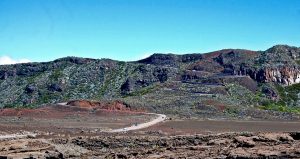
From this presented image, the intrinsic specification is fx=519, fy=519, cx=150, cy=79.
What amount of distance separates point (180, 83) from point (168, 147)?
99.0m

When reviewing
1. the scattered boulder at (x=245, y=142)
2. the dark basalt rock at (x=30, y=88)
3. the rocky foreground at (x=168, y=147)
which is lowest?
the rocky foreground at (x=168, y=147)

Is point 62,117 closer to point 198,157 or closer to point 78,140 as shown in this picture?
point 78,140

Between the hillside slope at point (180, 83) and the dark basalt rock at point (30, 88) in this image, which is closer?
the hillside slope at point (180, 83)

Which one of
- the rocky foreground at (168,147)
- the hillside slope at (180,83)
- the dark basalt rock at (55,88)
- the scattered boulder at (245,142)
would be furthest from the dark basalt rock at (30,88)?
the scattered boulder at (245,142)

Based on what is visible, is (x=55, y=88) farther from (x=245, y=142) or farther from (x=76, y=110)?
(x=245, y=142)

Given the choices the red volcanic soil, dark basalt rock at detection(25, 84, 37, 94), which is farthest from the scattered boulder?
dark basalt rock at detection(25, 84, 37, 94)

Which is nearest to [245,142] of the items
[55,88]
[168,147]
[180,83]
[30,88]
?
[168,147]

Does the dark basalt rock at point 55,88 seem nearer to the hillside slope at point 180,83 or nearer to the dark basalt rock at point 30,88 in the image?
the hillside slope at point 180,83

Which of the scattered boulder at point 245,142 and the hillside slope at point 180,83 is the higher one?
the hillside slope at point 180,83

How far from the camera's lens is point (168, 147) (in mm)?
37312

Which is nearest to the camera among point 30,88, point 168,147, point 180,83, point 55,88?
point 168,147

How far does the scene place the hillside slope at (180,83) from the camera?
375 feet

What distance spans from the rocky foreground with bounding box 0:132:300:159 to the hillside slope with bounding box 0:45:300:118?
6266 centimetres

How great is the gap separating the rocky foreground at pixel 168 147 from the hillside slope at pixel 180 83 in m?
62.7
